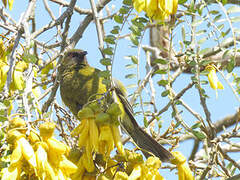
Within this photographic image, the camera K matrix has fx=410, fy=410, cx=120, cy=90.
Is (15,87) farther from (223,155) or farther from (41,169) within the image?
(223,155)

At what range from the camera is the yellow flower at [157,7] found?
6.07ft

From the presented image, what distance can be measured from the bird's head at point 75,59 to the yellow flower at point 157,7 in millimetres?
2162

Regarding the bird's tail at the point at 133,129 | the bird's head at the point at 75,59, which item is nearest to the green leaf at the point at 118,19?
the bird's tail at the point at 133,129

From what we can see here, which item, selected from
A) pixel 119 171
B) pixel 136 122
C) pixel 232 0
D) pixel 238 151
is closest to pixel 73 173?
pixel 119 171

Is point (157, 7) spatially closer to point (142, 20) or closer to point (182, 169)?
point (142, 20)

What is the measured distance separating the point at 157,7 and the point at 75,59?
89.7 inches

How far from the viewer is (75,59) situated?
4074 mm

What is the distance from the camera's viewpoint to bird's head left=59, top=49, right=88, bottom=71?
4016 millimetres

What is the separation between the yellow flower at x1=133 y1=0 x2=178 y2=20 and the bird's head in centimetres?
216

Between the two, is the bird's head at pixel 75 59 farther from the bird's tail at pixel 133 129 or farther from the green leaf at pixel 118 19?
the green leaf at pixel 118 19

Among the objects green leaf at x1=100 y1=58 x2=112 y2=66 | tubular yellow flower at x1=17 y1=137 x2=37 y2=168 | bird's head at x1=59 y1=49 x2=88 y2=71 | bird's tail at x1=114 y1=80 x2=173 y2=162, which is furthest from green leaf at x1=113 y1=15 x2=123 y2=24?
bird's head at x1=59 y1=49 x2=88 y2=71

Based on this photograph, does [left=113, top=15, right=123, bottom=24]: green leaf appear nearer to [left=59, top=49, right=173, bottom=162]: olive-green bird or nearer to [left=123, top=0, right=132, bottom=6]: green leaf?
[left=123, top=0, right=132, bottom=6]: green leaf

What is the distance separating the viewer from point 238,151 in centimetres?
467

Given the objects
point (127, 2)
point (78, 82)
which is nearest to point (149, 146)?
point (127, 2)
